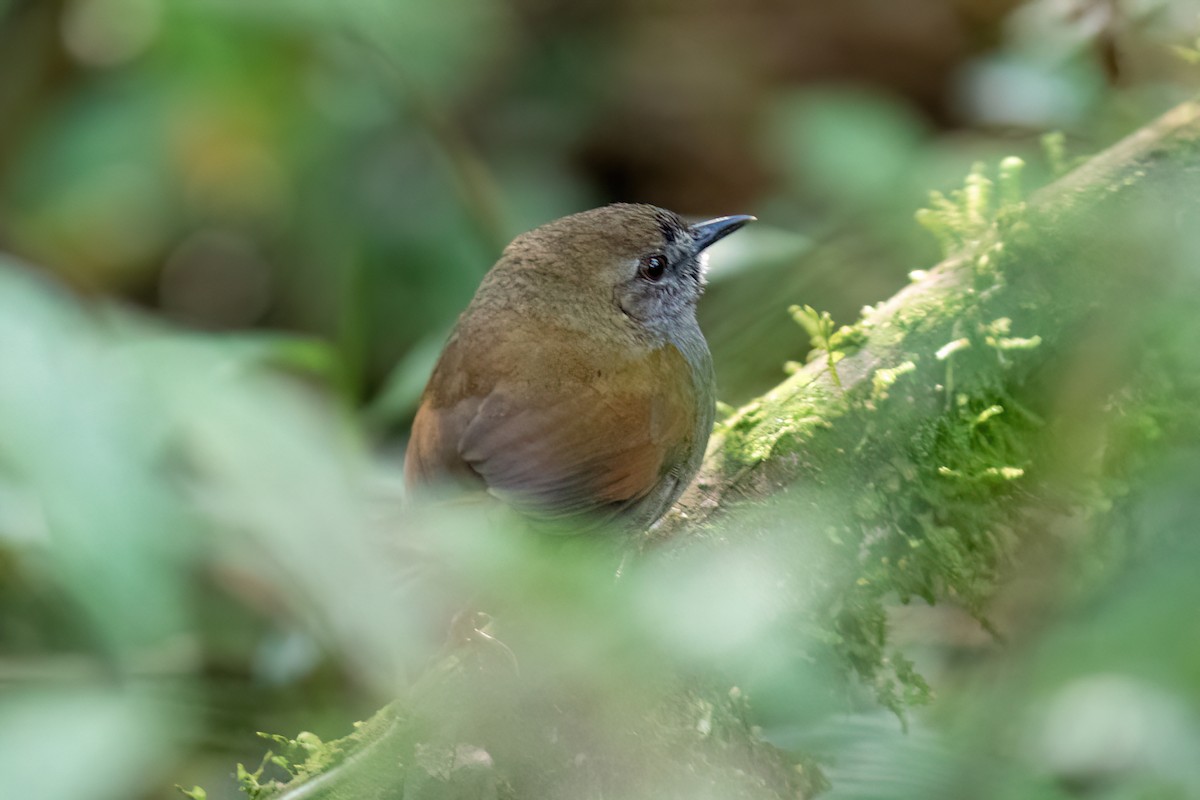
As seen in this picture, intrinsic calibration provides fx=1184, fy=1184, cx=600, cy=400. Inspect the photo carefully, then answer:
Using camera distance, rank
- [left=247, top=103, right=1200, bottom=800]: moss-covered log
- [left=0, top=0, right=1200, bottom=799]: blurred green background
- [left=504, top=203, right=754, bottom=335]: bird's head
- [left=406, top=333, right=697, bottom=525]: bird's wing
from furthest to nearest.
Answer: [left=504, top=203, right=754, bottom=335]: bird's head
[left=406, top=333, right=697, bottom=525]: bird's wing
[left=0, top=0, right=1200, bottom=799]: blurred green background
[left=247, top=103, right=1200, bottom=800]: moss-covered log

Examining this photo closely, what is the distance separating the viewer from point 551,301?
2734 millimetres

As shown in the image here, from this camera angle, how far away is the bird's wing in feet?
7.49

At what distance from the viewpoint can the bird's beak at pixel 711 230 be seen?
3.00 meters

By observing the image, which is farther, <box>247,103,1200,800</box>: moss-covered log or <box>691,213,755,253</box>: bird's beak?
<box>691,213,755,253</box>: bird's beak

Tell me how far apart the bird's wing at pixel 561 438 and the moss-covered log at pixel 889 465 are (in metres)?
0.12

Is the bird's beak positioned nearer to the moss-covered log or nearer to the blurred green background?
the blurred green background

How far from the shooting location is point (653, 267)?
292 cm

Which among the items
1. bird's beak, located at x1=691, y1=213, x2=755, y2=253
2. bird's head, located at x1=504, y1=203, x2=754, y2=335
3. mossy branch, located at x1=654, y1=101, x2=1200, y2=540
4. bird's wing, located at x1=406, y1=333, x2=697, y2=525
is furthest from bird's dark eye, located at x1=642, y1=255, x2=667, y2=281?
mossy branch, located at x1=654, y1=101, x2=1200, y2=540

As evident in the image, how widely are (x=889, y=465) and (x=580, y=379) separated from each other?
0.66 metres

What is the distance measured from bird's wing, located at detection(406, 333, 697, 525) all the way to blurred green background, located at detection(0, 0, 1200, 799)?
36 centimetres

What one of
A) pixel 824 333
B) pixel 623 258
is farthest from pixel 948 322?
pixel 623 258

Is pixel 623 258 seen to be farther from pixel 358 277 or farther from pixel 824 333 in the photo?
pixel 358 277

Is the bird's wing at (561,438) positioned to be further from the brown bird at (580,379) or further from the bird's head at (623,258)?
the bird's head at (623,258)

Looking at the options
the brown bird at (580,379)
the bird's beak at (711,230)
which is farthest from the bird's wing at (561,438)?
the bird's beak at (711,230)
